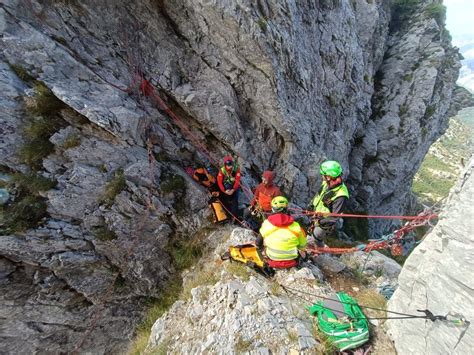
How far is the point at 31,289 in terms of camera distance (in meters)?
8.01

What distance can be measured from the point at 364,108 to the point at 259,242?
17.4m

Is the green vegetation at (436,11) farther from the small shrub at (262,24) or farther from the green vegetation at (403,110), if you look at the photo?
the small shrub at (262,24)

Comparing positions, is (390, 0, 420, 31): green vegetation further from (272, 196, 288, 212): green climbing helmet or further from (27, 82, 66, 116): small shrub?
(27, 82, 66, 116): small shrub

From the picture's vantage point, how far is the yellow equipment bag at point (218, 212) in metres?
9.97

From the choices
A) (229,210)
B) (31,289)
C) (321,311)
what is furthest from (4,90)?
(321,311)

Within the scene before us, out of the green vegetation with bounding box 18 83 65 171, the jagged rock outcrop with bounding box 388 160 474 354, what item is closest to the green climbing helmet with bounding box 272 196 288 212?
the jagged rock outcrop with bounding box 388 160 474 354

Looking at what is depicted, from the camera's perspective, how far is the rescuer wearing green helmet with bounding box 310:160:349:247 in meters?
7.86

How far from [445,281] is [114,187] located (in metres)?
8.76

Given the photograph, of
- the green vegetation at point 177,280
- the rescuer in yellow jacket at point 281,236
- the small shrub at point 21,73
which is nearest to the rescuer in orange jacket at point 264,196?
the green vegetation at point 177,280

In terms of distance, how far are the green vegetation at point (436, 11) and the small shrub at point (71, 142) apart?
28.9m

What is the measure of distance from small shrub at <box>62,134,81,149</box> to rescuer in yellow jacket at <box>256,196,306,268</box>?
6427 mm

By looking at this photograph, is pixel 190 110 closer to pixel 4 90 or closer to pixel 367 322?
pixel 4 90

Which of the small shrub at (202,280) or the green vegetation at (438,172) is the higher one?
the small shrub at (202,280)

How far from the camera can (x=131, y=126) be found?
9.32m
